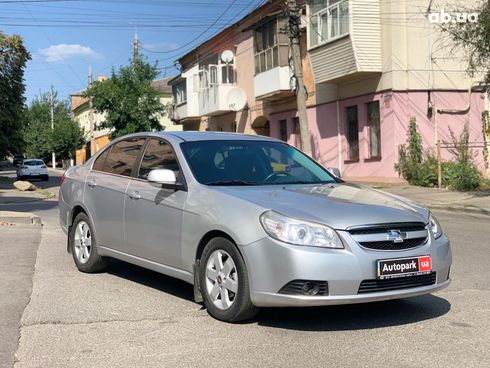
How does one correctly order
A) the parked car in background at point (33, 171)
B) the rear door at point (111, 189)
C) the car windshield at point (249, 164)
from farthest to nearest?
the parked car in background at point (33, 171) < the rear door at point (111, 189) < the car windshield at point (249, 164)

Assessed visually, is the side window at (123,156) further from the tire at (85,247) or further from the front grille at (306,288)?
the front grille at (306,288)

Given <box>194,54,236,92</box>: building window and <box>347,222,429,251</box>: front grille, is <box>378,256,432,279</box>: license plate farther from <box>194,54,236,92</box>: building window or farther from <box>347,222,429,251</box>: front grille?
<box>194,54,236,92</box>: building window

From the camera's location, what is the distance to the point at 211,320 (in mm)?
5246

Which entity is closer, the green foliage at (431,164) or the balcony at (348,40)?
the green foliage at (431,164)

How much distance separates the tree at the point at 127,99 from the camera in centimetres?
3962

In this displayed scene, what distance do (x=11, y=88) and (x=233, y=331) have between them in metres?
34.2

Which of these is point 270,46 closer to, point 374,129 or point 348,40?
point 348,40

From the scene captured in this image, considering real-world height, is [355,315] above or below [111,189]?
below

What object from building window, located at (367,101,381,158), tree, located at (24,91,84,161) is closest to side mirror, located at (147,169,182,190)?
building window, located at (367,101,381,158)

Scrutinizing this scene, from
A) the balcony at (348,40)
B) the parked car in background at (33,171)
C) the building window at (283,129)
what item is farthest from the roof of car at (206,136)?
the parked car in background at (33,171)

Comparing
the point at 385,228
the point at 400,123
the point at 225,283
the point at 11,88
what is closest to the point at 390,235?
the point at 385,228

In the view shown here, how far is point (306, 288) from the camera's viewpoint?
4668mm

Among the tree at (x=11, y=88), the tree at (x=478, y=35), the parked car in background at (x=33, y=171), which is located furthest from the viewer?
the parked car in background at (x=33, y=171)

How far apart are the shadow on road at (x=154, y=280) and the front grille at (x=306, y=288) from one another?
1624 mm
